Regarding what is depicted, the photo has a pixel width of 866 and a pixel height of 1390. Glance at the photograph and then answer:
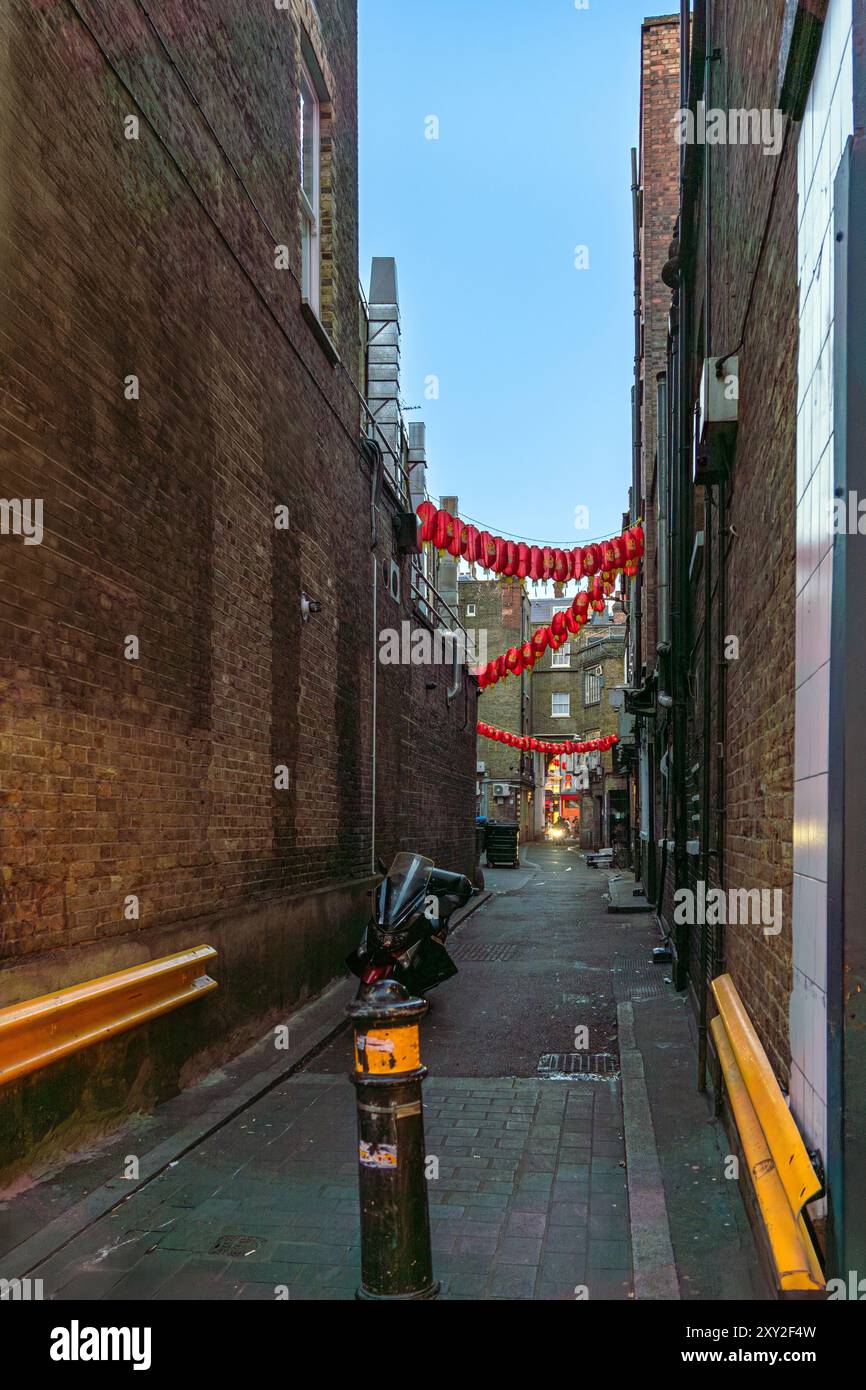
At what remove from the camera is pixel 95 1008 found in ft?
16.5

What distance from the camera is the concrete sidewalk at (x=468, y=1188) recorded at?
3.89 metres

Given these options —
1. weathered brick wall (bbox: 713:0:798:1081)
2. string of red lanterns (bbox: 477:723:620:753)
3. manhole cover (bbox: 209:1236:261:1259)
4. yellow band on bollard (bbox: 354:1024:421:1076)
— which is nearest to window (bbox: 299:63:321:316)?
weathered brick wall (bbox: 713:0:798:1081)

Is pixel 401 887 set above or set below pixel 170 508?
below

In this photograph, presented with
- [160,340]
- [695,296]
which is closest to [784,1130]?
[160,340]

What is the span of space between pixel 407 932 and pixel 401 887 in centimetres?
39

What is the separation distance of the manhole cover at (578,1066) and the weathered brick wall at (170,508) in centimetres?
220

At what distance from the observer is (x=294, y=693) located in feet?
30.2

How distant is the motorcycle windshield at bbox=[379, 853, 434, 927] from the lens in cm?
795

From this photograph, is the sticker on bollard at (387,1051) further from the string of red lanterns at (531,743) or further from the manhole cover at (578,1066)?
the string of red lanterns at (531,743)

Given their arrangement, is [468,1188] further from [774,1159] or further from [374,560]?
[374,560]

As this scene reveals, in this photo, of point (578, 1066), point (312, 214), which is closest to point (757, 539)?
point (578, 1066)

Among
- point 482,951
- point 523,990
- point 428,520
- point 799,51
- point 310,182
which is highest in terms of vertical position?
point 310,182

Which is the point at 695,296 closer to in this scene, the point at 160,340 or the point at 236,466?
the point at 236,466
